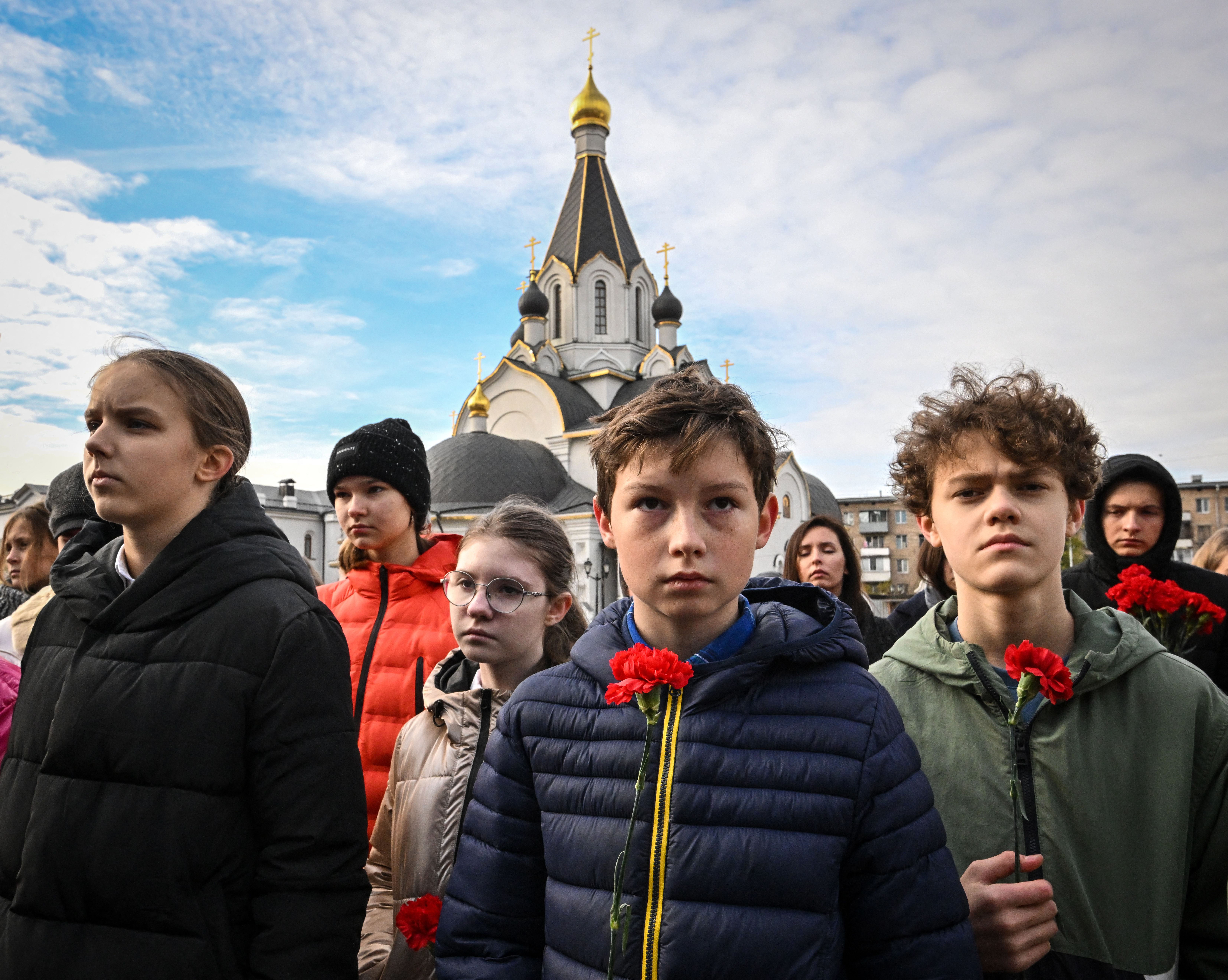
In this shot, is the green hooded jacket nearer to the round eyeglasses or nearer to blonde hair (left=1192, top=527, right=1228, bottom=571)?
the round eyeglasses

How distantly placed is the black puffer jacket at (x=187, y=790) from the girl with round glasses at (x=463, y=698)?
32 centimetres

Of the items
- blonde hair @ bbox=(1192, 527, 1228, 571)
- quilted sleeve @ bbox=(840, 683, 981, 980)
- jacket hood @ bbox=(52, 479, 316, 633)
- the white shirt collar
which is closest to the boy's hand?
quilted sleeve @ bbox=(840, 683, 981, 980)

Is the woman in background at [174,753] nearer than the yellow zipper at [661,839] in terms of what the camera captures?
No

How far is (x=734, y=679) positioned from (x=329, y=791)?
0.87 metres

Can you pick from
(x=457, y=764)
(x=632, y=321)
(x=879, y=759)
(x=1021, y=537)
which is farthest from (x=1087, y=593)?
(x=632, y=321)

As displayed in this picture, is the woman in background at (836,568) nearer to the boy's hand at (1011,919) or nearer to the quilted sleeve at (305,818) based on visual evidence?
the boy's hand at (1011,919)

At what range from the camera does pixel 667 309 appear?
101 ft

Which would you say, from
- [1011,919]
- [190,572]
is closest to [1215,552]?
[1011,919]

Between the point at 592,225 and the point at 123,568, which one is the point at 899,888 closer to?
the point at 123,568

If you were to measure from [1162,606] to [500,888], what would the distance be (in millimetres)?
2019

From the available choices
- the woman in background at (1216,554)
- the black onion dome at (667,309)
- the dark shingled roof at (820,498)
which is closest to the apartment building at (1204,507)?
the dark shingled roof at (820,498)

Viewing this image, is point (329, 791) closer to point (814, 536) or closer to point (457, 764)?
point (457, 764)

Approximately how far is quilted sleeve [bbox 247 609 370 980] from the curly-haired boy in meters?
1.23

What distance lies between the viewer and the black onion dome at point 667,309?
101 feet
